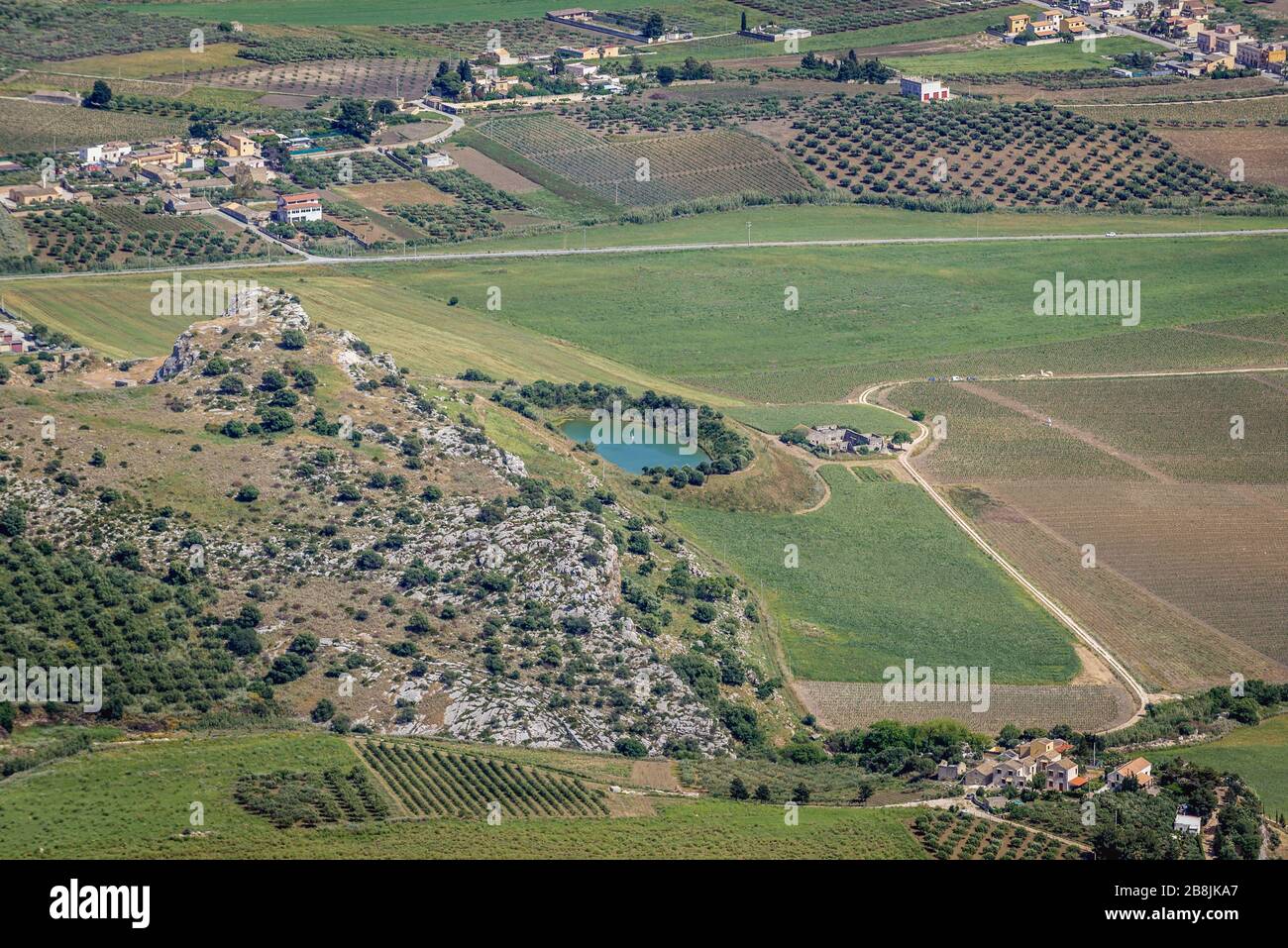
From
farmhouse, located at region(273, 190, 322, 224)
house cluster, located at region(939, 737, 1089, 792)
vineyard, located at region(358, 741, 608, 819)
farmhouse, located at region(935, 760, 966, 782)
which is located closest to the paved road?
farmhouse, located at region(273, 190, 322, 224)

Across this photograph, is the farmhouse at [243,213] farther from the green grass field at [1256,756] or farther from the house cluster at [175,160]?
the green grass field at [1256,756]

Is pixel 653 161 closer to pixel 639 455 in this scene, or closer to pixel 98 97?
pixel 98 97

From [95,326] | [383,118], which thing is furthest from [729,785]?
[383,118]

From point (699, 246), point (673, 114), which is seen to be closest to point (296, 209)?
point (699, 246)

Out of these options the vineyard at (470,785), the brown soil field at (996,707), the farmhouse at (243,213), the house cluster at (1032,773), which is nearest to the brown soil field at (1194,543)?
the brown soil field at (996,707)

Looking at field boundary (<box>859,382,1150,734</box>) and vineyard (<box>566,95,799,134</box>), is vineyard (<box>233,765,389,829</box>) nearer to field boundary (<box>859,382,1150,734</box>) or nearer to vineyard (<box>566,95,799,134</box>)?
field boundary (<box>859,382,1150,734</box>)
